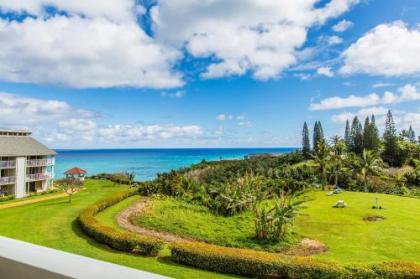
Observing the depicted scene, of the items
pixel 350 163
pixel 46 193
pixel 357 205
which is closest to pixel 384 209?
pixel 357 205

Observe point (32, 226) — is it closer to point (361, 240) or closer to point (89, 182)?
point (361, 240)

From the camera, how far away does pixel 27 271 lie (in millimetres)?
2170

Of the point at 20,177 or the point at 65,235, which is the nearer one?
the point at 65,235

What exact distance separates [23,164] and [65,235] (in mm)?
22317

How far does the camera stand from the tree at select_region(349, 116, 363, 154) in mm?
63756

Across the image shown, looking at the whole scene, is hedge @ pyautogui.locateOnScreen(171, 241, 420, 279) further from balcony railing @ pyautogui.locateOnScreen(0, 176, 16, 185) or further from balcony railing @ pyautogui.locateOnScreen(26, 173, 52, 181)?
balcony railing @ pyautogui.locateOnScreen(26, 173, 52, 181)

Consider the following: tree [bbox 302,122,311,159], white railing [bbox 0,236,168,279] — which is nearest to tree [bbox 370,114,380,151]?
tree [bbox 302,122,311,159]

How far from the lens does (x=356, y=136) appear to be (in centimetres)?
6512

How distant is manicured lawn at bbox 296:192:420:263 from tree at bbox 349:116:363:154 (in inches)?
1523

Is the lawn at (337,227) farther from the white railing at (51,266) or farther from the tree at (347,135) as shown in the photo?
the tree at (347,135)

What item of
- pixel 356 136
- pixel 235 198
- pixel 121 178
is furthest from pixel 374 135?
pixel 235 198

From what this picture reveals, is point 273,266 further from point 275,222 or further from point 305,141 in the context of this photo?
point 305,141

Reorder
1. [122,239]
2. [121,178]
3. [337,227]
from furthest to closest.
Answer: [121,178], [337,227], [122,239]

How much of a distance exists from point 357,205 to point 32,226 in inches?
882
